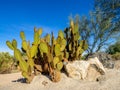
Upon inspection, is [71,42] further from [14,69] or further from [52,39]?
[14,69]

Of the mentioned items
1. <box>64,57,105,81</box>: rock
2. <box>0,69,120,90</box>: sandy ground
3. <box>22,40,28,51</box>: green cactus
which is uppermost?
<box>22,40,28,51</box>: green cactus

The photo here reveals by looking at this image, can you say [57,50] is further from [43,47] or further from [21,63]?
[21,63]

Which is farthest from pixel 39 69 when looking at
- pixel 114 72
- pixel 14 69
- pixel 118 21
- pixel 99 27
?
pixel 99 27

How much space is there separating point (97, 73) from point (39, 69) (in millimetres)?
1547

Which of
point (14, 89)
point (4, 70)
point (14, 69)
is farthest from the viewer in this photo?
point (14, 69)

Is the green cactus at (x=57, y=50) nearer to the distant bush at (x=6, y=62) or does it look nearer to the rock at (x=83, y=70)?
the rock at (x=83, y=70)

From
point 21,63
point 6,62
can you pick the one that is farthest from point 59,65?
point 6,62

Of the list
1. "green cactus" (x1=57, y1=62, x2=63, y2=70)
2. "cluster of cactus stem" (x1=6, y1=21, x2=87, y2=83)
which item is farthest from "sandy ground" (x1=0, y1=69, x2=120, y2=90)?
"green cactus" (x1=57, y1=62, x2=63, y2=70)

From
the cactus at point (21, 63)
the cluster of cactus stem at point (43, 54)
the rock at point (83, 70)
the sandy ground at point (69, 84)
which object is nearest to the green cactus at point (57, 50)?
the cluster of cactus stem at point (43, 54)

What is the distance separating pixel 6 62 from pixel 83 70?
839 cm

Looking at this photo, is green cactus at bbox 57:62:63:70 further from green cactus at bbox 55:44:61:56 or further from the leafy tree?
the leafy tree

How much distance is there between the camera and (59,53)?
20.3 ft

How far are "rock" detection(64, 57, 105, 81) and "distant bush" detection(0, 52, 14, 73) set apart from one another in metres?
7.06

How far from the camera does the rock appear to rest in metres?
6.33
